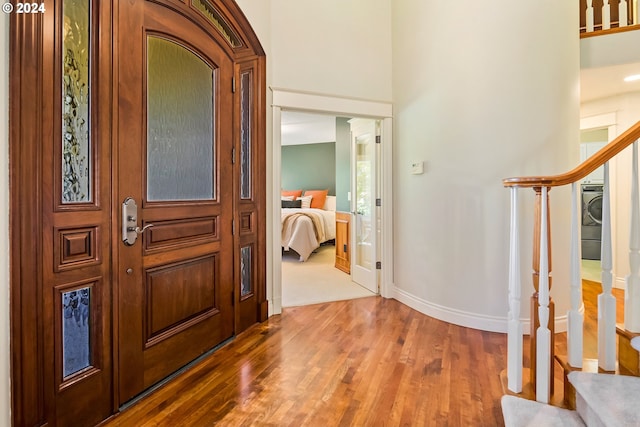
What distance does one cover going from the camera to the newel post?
53.1 inches

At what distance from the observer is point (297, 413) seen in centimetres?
155

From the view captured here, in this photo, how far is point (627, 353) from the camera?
128cm

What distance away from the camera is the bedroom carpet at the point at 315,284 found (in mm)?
3428

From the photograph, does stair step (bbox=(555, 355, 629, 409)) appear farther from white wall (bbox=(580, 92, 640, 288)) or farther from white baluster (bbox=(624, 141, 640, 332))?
white wall (bbox=(580, 92, 640, 288))

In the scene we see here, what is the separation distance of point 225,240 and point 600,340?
6.83 ft

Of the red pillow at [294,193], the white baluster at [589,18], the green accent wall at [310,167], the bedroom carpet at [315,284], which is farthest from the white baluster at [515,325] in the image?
the red pillow at [294,193]

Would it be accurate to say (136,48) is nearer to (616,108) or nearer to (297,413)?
(297,413)

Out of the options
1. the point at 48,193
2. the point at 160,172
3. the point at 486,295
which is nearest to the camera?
the point at 48,193

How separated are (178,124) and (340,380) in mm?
1760

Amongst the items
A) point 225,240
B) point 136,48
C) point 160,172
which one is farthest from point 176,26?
point 225,240

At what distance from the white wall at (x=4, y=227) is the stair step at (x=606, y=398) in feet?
6.58

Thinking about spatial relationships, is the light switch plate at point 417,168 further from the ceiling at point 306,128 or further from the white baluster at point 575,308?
the ceiling at point 306,128

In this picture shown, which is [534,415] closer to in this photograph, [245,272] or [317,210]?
[245,272]

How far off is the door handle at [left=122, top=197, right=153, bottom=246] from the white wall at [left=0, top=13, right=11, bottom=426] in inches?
18.4
